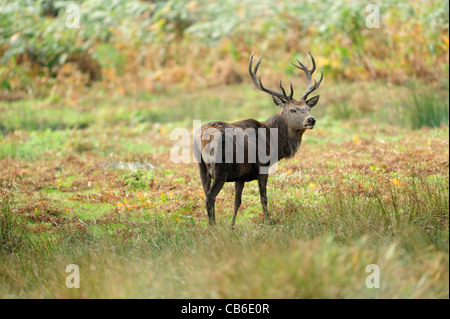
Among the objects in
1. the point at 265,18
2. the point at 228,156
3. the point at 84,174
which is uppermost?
the point at 265,18

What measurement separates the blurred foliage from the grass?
10.4 ft

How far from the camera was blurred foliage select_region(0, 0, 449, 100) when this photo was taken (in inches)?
658

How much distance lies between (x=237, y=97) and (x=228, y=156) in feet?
32.4

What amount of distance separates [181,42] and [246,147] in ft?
45.2

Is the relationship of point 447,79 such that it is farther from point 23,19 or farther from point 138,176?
point 23,19

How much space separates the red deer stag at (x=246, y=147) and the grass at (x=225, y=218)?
54 cm

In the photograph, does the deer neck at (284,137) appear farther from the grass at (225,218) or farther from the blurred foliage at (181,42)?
the blurred foliage at (181,42)

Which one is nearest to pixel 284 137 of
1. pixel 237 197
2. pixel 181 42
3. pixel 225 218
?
pixel 237 197

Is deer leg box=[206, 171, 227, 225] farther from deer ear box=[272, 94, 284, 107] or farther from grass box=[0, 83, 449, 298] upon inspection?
deer ear box=[272, 94, 284, 107]

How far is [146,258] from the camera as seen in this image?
6062mm

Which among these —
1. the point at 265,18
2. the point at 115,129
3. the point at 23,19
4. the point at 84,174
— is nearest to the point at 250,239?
the point at 84,174

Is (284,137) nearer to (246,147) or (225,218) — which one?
(246,147)

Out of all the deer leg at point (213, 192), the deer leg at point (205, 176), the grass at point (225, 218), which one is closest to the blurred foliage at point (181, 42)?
the grass at point (225, 218)

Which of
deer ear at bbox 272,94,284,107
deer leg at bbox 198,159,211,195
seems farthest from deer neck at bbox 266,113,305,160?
deer leg at bbox 198,159,211,195
